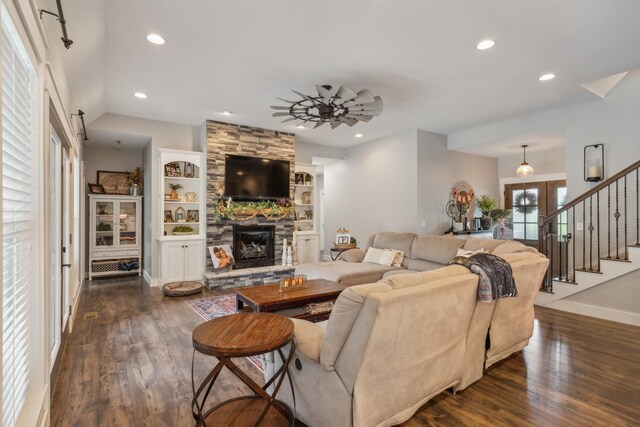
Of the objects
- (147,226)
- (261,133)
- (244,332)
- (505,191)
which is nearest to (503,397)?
(244,332)

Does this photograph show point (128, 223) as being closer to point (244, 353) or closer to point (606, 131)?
point (244, 353)

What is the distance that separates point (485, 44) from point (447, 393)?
3187mm

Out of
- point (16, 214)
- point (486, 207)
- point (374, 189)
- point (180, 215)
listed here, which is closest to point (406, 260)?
point (374, 189)

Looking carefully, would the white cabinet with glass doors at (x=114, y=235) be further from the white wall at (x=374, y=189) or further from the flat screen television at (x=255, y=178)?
the white wall at (x=374, y=189)

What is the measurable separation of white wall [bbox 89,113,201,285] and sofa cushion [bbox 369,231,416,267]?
3.79m

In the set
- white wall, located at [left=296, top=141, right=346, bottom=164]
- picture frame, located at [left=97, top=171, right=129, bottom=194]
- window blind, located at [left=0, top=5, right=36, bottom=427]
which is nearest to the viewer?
window blind, located at [left=0, top=5, right=36, bottom=427]

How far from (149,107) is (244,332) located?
4705mm

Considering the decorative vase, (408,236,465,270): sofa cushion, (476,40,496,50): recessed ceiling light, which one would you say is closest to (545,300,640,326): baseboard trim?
(408,236,465,270): sofa cushion

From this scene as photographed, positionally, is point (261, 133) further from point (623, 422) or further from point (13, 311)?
point (623, 422)

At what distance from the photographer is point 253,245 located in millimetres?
6527

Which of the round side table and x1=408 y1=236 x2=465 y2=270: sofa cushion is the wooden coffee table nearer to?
the round side table

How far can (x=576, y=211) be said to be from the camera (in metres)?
5.16

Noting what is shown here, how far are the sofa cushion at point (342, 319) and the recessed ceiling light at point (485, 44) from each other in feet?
9.10

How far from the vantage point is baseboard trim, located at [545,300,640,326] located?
13.2 ft
